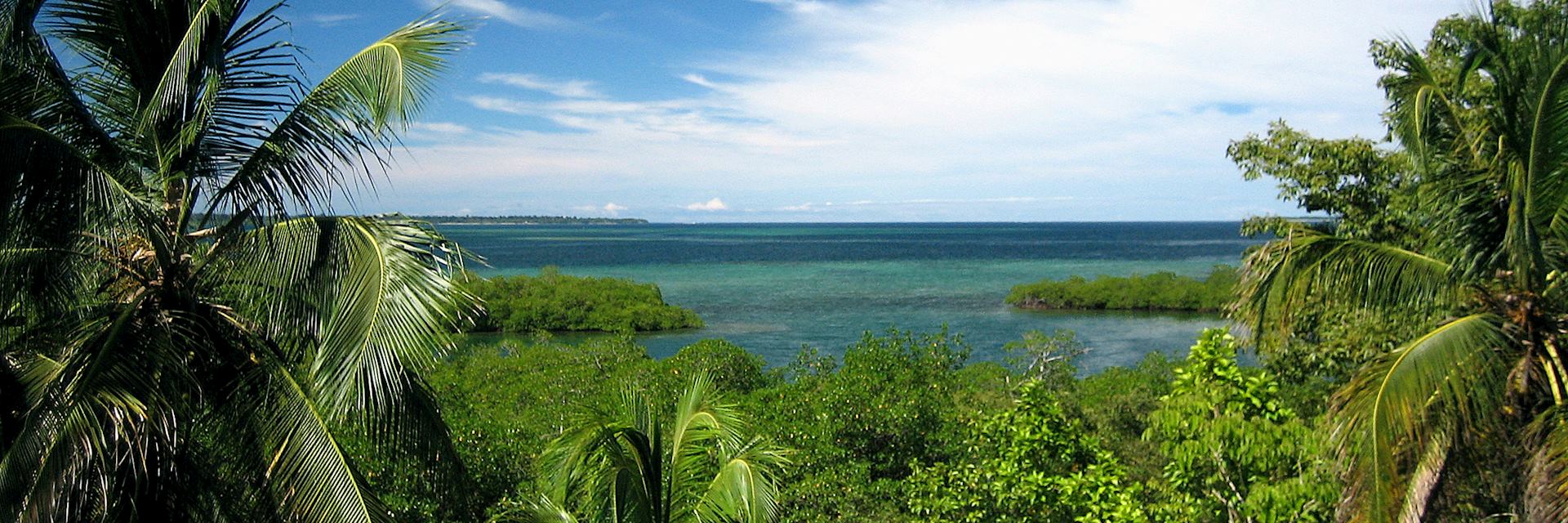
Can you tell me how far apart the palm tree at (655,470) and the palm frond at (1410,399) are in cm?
365

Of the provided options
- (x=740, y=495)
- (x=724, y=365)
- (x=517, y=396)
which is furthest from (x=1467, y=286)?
(x=517, y=396)

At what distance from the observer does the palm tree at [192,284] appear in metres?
4.84

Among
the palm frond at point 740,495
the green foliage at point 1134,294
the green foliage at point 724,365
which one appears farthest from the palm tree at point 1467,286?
the green foliage at point 1134,294

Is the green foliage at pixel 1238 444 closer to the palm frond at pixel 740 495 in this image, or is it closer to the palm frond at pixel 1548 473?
the palm frond at pixel 1548 473

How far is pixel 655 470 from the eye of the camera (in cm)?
672

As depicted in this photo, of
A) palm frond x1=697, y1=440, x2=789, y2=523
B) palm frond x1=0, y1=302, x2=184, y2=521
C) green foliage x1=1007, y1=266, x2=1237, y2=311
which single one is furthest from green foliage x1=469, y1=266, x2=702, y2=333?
palm frond x1=0, y1=302, x2=184, y2=521

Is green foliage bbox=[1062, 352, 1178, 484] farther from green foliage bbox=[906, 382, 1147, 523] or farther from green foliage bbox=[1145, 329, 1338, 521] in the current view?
green foliage bbox=[1145, 329, 1338, 521]

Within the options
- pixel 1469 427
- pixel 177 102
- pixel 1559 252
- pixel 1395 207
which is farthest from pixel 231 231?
pixel 1395 207

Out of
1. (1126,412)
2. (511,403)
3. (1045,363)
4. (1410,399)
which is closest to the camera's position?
(1410,399)

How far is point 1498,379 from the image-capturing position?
637 centimetres

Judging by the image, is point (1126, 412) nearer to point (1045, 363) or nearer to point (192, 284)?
point (1045, 363)

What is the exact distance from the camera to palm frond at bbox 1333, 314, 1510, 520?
5980mm

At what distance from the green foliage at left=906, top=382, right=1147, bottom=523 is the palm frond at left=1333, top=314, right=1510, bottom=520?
291 centimetres

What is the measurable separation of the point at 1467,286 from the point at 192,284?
292 inches
